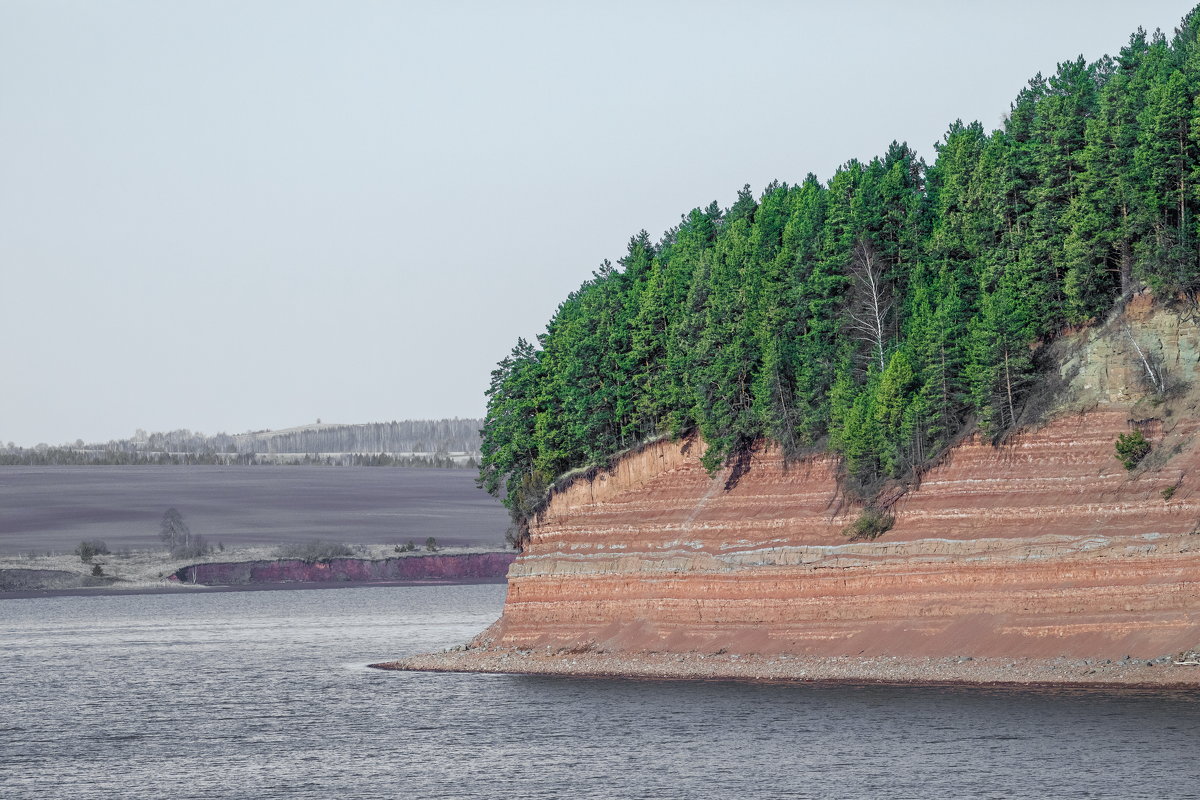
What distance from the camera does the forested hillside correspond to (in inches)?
3113

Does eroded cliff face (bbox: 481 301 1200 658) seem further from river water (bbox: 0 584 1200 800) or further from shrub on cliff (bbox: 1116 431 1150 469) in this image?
river water (bbox: 0 584 1200 800)

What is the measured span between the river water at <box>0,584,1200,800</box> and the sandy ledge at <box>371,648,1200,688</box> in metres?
1.47

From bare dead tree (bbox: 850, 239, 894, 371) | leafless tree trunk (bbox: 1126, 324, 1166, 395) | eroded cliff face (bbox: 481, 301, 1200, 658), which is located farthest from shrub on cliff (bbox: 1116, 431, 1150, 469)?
bare dead tree (bbox: 850, 239, 894, 371)

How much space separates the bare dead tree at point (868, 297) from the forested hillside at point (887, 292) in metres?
→ 0.16

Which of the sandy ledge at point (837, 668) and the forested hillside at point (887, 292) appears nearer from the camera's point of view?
the sandy ledge at point (837, 668)

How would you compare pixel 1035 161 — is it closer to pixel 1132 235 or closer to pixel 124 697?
pixel 1132 235

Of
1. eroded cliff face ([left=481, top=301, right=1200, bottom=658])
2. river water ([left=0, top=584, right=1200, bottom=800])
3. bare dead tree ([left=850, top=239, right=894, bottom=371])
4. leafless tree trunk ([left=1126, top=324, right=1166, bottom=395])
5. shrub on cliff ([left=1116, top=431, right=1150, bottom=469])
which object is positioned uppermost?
bare dead tree ([left=850, top=239, right=894, bottom=371])

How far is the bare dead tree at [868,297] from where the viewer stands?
300ft

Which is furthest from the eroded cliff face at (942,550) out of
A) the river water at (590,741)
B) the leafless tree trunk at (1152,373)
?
the river water at (590,741)

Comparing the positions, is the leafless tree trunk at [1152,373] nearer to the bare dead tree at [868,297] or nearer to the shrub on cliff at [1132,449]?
the shrub on cliff at [1132,449]

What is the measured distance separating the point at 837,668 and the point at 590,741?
15272mm

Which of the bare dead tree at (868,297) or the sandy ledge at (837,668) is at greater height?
the bare dead tree at (868,297)

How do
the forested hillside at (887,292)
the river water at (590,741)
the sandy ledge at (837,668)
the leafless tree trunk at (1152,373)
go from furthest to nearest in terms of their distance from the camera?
the forested hillside at (887,292)
the leafless tree trunk at (1152,373)
the sandy ledge at (837,668)
the river water at (590,741)

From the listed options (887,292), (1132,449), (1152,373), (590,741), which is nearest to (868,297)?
(887,292)
